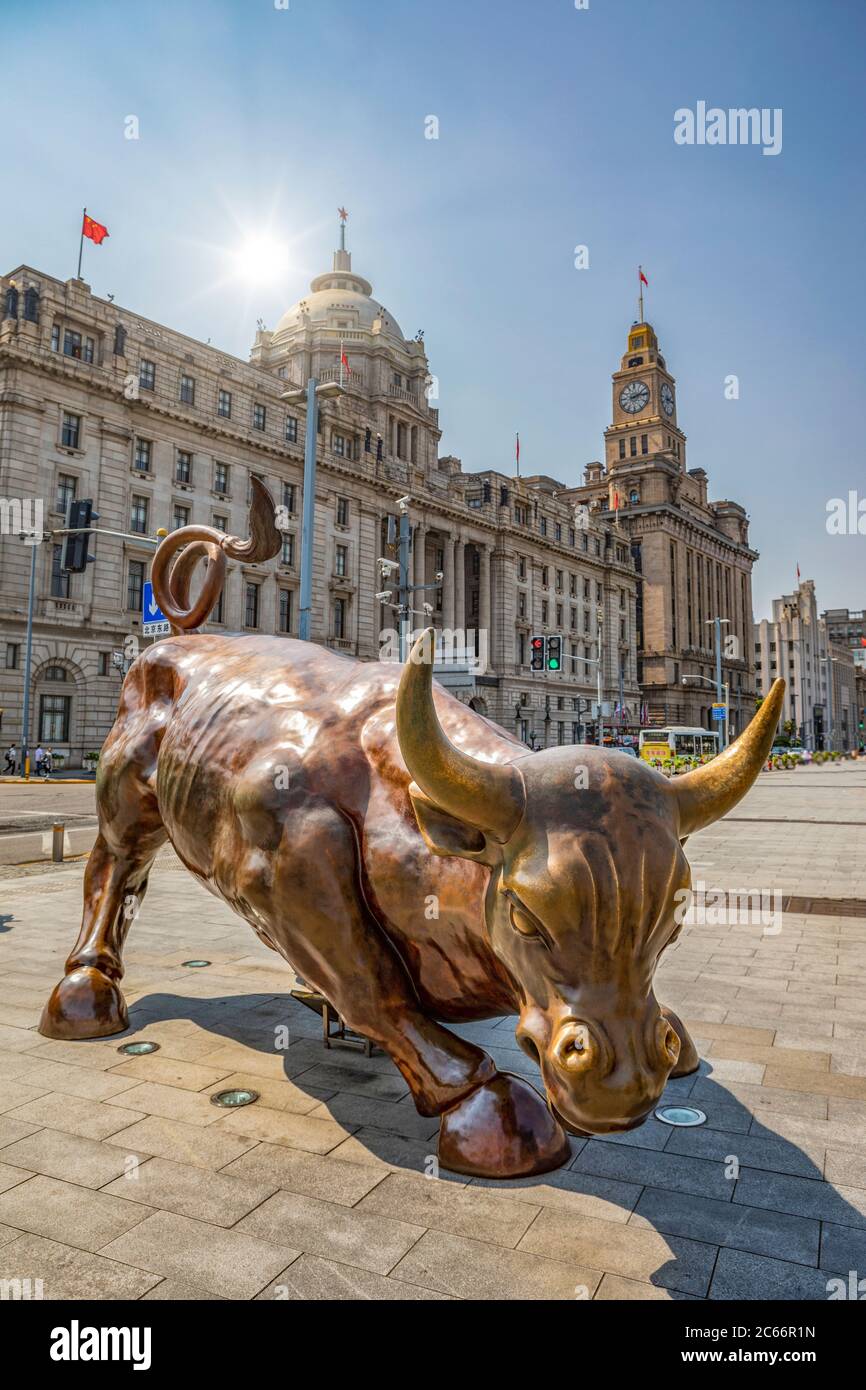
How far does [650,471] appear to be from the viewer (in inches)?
3469

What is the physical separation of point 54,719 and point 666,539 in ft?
223

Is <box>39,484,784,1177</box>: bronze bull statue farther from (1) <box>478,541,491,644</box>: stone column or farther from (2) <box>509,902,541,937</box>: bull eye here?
(1) <box>478,541,491,644</box>: stone column

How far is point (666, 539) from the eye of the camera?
87000 millimetres

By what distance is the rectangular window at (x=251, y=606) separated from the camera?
42.5 meters

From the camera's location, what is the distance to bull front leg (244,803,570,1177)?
3.08 meters

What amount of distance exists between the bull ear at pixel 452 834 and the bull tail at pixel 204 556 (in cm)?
322

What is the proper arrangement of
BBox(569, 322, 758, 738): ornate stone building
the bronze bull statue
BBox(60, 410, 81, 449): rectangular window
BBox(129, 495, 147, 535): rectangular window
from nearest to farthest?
the bronze bull statue < BBox(60, 410, 81, 449): rectangular window < BBox(129, 495, 147, 535): rectangular window < BBox(569, 322, 758, 738): ornate stone building

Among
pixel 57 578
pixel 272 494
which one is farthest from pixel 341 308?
pixel 57 578

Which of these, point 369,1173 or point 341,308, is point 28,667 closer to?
point 369,1173

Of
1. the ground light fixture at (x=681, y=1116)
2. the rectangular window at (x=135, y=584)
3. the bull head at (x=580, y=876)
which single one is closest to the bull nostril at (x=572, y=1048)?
the bull head at (x=580, y=876)

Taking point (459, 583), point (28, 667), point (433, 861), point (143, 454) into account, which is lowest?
point (433, 861)

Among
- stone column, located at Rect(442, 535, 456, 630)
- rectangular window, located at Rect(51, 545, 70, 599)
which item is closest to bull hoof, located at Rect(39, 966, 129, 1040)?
rectangular window, located at Rect(51, 545, 70, 599)
